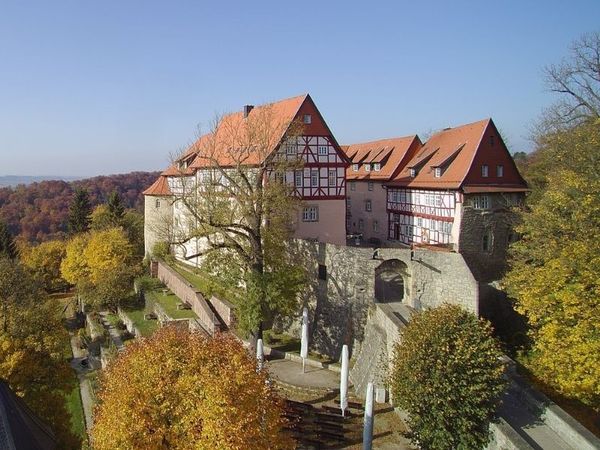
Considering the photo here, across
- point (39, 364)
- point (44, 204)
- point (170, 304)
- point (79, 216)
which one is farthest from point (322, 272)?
point (44, 204)

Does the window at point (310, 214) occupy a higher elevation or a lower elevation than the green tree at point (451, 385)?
higher

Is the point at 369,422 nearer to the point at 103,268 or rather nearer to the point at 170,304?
the point at 170,304

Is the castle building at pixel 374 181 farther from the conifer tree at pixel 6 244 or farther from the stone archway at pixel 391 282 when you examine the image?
the conifer tree at pixel 6 244

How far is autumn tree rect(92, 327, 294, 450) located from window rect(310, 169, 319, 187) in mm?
18677

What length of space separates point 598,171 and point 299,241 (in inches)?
520

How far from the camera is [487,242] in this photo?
29.8 m

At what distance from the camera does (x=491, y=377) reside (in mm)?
14133

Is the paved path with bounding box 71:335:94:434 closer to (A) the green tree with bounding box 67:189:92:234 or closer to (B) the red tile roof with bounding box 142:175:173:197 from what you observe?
(B) the red tile roof with bounding box 142:175:173:197

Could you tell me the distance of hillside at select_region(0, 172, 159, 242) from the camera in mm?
87625

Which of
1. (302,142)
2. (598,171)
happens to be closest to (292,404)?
(598,171)

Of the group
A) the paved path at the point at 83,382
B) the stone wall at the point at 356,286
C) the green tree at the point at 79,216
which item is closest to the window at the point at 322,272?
the stone wall at the point at 356,286

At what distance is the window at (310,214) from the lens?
3144cm

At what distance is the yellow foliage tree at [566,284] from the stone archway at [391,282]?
5064 millimetres

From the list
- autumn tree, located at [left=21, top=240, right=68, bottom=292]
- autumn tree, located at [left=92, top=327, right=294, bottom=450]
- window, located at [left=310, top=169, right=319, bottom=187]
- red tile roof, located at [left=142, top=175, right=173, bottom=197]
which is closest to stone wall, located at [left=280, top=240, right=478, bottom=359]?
window, located at [left=310, top=169, right=319, bottom=187]
